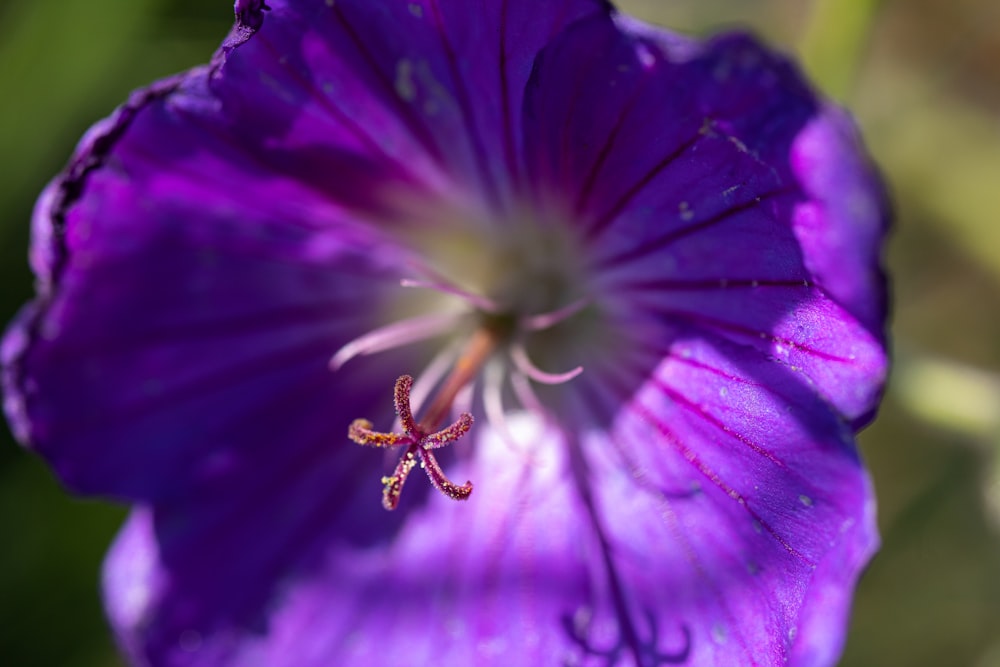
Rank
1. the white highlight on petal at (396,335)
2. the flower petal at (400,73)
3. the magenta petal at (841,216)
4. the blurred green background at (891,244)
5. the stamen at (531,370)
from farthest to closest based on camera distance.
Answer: the blurred green background at (891,244)
the white highlight on petal at (396,335)
the stamen at (531,370)
the flower petal at (400,73)
the magenta petal at (841,216)

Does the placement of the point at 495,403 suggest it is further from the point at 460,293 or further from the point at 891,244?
the point at 891,244

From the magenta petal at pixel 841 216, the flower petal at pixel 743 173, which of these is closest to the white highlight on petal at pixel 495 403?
the flower petal at pixel 743 173

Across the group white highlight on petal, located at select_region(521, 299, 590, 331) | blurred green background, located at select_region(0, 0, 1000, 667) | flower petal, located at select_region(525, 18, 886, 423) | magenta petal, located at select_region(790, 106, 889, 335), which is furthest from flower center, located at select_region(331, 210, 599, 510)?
blurred green background, located at select_region(0, 0, 1000, 667)

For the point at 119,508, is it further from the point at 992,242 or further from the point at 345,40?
the point at 992,242

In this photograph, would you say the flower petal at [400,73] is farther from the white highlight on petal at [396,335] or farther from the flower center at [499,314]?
the white highlight on petal at [396,335]

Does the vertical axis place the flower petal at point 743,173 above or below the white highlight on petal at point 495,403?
above

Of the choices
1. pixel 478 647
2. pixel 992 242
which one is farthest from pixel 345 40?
pixel 992 242

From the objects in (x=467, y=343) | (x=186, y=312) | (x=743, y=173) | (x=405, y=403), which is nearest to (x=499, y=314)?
(x=467, y=343)
